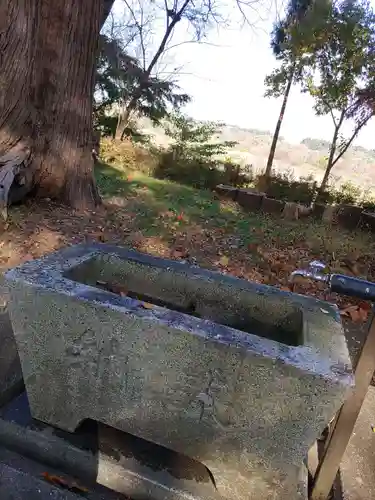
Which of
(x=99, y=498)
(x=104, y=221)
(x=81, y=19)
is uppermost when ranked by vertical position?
(x=81, y=19)

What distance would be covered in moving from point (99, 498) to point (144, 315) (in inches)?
29.3

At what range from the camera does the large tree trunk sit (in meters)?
3.71

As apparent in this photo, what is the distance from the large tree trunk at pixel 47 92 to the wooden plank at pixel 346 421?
341 centimetres

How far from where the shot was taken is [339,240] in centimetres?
556

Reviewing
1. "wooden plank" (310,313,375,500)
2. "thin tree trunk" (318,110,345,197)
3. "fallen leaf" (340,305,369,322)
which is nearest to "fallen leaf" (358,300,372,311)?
"fallen leaf" (340,305,369,322)

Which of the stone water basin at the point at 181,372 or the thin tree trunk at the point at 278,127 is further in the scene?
the thin tree trunk at the point at 278,127

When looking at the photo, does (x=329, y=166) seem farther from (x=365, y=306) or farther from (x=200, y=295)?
(x=200, y=295)

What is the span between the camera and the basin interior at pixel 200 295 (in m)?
1.53

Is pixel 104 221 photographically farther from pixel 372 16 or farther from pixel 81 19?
pixel 372 16

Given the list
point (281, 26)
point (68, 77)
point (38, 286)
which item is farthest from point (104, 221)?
point (281, 26)

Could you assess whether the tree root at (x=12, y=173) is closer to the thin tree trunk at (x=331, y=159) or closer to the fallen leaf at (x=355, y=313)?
the fallen leaf at (x=355, y=313)

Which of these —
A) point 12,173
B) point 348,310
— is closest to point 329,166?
point 348,310

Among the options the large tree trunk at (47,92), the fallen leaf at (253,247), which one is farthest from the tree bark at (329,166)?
the large tree trunk at (47,92)

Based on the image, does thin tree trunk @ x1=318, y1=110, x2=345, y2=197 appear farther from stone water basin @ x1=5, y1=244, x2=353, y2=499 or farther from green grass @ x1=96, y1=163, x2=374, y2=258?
stone water basin @ x1=5, y1=244, x2=353, y2=499
